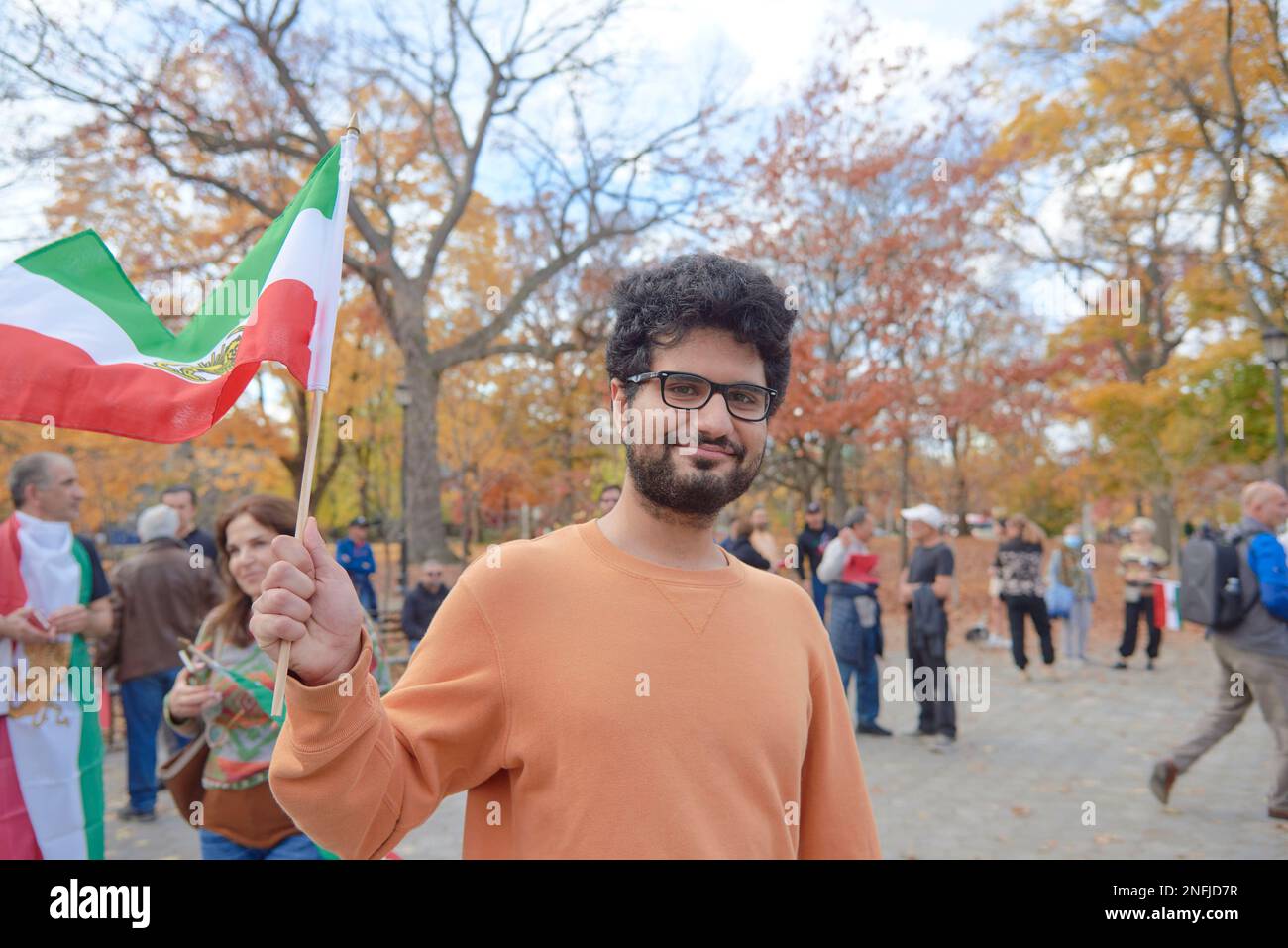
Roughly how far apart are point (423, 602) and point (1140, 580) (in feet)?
30.4

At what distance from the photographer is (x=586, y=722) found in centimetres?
167

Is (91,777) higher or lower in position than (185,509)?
lower

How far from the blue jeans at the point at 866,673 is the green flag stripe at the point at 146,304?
7321 millimetres

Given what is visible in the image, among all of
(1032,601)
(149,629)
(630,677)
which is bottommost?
(1032,601)

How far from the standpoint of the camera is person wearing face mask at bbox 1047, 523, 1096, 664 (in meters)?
11.9

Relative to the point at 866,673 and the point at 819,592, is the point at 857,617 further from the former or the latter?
the point at 819,592

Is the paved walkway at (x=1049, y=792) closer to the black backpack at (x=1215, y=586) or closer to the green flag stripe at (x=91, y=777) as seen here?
the black backpack at (x=1215, y=586)

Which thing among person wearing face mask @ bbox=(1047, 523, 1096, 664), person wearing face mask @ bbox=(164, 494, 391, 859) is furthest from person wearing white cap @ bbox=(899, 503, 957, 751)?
person wearing face mask @ bbox=(164, 494, 391, 859)

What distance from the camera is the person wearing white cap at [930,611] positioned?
821cm

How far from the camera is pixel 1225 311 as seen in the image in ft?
63.5

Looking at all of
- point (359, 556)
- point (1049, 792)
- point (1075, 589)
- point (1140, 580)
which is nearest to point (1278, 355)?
point (1140, 580)

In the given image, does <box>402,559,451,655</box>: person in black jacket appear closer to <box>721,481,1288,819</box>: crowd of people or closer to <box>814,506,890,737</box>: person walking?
<box>721,481,1288,819</box>: crowd of people
